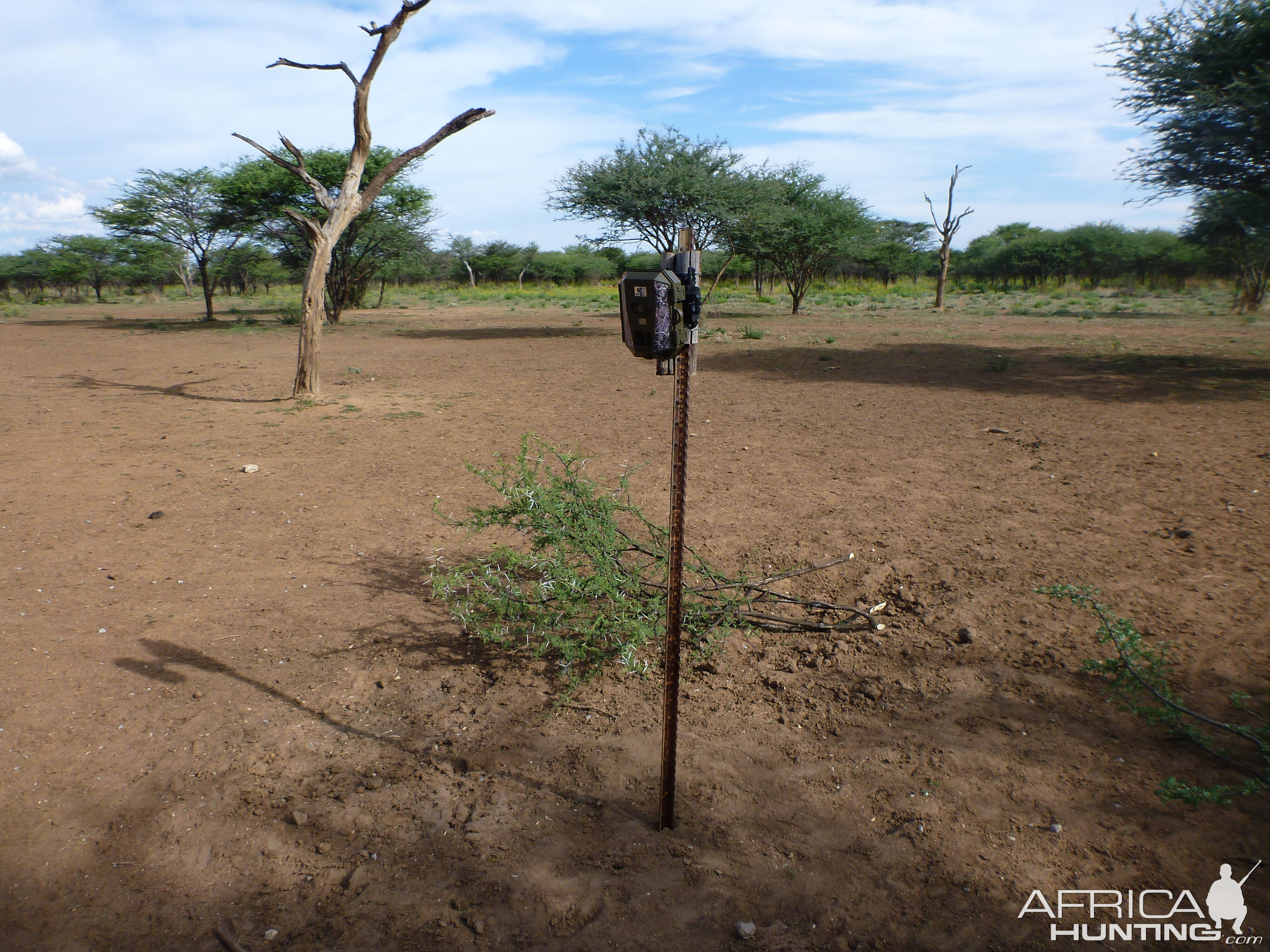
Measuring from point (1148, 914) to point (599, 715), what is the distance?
1957mm

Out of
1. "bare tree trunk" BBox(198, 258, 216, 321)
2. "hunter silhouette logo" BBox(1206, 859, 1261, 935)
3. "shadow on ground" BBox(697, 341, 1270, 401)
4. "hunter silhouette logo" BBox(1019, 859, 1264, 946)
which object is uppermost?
"bare tree trunk" BBox(198, 258, 216, 321)

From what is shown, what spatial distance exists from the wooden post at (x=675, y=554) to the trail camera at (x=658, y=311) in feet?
0.23

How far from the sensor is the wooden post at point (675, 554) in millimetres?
2146

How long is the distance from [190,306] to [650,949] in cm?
4334

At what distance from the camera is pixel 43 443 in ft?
25.0

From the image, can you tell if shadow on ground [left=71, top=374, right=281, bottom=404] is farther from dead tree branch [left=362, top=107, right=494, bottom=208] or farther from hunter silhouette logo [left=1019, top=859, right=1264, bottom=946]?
hunter silhouette logo [left=1019, top=859, right=1264, bottom=946]

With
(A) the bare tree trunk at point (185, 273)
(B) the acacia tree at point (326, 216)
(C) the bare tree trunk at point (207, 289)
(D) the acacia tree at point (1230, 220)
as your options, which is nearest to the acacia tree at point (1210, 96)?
(D) the acacia tree at point (1230, 220)

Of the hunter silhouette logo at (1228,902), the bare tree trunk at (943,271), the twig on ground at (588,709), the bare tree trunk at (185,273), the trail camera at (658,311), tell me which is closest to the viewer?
the trail camera at (658,311)

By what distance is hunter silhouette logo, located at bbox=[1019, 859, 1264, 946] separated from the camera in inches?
82.1

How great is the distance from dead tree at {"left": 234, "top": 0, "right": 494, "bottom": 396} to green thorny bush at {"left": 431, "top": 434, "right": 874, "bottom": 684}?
679 cm

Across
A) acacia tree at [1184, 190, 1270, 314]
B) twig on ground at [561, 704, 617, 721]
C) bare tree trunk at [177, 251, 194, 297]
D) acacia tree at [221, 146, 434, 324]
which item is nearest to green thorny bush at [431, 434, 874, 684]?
twig on ground at [561, 704, 617, 721]

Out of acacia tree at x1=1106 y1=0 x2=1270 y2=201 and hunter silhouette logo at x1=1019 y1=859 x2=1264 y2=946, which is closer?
hunter silhouette logo at x1=1019 y1=859 x2=1264 y2=946

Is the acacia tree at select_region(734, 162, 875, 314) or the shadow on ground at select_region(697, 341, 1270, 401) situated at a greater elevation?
the acacia tree at select_region(734, 162, 875, 314)

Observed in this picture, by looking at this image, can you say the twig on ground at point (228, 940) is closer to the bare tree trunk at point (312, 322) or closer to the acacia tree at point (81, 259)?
the bare tree trunk at point (312, 322)
